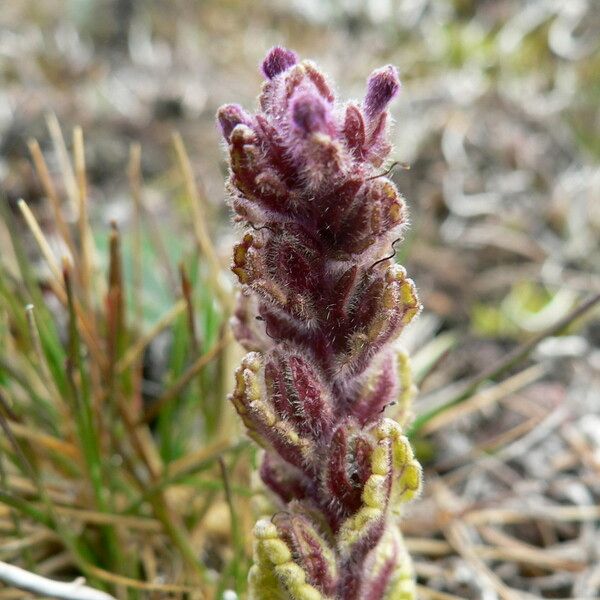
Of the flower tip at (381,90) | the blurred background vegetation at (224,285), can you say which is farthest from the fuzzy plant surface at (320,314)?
the blurred background vegetation at (224,285)

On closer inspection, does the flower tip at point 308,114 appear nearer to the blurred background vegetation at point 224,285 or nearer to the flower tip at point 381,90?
the flower tip at point 381,90

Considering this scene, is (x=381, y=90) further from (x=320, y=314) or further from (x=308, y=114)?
(x=320, y=314)

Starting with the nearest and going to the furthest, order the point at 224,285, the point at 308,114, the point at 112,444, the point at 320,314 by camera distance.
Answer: the point at 308,114, the point at 320,314, the point at 112,444, the point at 224,285

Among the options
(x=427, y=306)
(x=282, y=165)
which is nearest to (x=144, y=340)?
(x=282, y=165)

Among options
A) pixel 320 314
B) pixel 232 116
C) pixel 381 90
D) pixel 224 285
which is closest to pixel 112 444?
pixel 224 285

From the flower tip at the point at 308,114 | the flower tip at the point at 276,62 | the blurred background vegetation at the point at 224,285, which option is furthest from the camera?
the blurred background vegetation at the point at 224,285

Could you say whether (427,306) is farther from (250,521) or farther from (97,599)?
(97,599)
